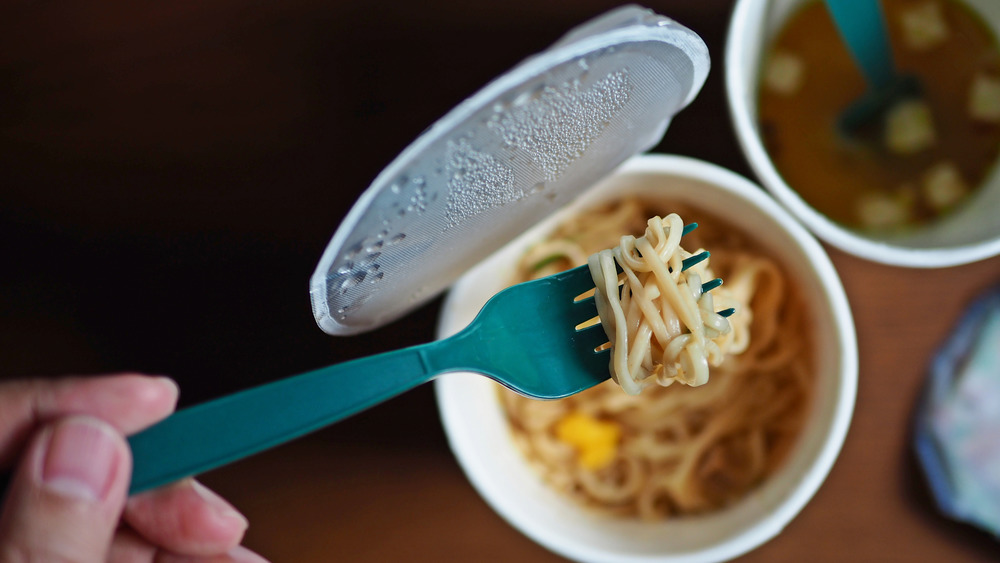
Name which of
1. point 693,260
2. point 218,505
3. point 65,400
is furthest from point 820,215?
point 65,400

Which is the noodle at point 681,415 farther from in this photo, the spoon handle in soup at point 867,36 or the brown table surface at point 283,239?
the spoon handle in soup at point 867,36

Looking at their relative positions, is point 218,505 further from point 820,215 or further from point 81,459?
point 820,215

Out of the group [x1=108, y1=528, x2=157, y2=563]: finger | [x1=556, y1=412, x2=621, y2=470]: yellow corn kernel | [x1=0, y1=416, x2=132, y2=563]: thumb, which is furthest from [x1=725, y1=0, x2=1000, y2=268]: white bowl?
[x1=108, y1=528, x2=157, y2=563]: finger

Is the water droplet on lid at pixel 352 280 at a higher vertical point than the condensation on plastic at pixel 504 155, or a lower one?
lower

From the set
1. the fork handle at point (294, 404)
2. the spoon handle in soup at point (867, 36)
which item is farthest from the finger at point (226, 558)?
the spoon handle in soup at point (867, 36)

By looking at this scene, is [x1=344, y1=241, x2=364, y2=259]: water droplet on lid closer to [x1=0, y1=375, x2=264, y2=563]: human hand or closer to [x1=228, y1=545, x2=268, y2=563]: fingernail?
[x1=0, y1=375, x2=264, y2=563]: human hand

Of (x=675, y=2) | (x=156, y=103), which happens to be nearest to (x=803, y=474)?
(x=675, y=2)

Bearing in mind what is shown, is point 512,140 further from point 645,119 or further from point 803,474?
point 803,474
